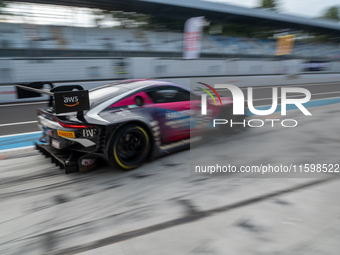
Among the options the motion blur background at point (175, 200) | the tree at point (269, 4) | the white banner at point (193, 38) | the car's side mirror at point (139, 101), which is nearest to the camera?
the motion blur background at point (175, 200)

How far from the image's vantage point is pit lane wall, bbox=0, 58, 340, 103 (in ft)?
36.1

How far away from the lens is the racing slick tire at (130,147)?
138 inches

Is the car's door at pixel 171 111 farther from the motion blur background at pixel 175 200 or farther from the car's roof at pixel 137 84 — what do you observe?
the motion blur background at pixel 175 200

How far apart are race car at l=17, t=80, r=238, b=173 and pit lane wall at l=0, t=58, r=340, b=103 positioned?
8.26 meters

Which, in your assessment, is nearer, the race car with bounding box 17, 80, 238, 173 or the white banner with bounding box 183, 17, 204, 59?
the race car with bounding box 17, 80, 238, 173

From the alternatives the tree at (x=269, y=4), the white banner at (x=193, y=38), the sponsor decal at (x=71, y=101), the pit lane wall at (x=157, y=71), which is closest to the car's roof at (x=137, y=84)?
the sponsor decal at (x=71, y=101)

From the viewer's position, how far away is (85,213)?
109 inches

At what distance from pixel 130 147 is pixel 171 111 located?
90cm

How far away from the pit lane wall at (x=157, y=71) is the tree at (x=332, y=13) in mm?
73553

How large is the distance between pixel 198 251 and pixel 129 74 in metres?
13.2

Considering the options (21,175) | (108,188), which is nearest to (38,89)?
(21,175)

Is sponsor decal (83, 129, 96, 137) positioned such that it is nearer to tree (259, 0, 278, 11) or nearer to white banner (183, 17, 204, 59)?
white banner (183, 17, 204, 59)

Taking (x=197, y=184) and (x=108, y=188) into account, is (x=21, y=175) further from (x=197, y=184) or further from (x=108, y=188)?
(x=197, y=184)

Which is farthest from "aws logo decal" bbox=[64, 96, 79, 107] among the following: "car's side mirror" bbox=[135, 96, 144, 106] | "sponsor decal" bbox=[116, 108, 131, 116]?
"car's side mirror" bbox=[135, 96, 144, 106]
